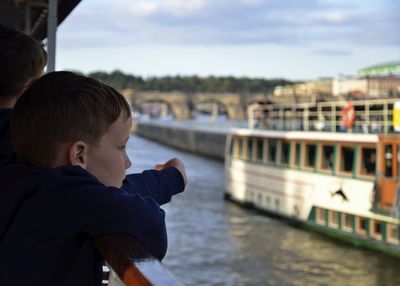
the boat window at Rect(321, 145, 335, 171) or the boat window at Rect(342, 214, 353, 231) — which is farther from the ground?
the boat window at Rect(321, 145, 335, 171)

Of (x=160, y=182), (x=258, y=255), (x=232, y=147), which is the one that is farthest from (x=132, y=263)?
(x=232, y=147)

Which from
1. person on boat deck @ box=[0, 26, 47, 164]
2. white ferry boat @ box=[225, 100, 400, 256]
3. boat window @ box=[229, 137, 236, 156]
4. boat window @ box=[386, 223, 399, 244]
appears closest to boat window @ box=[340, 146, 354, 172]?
white ferry boat @ box=[225, 100, 400, 256]

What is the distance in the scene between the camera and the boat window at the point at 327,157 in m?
18.1

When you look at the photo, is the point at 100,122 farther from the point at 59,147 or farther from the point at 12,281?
the point at 12,281

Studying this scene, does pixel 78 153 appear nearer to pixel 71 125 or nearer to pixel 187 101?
pixel 71 125

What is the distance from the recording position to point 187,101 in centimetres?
11738

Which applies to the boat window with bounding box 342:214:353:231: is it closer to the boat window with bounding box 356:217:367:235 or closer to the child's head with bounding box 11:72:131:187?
the boat window with bounding box 356:217:367:235

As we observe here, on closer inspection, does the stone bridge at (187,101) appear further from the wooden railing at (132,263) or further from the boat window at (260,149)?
the wooden railing at (132,263)

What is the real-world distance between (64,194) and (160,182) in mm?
546

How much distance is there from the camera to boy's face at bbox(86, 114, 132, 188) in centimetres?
146

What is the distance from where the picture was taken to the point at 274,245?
17.5 meters

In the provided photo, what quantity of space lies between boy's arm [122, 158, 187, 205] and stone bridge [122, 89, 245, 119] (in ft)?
359

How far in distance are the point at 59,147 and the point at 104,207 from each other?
0.17 metres

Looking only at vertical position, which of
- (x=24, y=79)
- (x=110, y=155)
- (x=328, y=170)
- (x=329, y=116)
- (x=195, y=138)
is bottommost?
(x=195, y=138)
